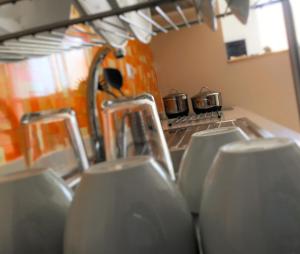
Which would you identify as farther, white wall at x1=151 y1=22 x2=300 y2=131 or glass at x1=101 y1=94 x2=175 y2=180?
white wall at x1=151 y1=22 x2=300 y2=131

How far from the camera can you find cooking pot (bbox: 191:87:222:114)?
1.76ft

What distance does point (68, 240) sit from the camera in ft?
0.94

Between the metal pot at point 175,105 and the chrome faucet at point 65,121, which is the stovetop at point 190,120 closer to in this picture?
the metal pot at point 175,105

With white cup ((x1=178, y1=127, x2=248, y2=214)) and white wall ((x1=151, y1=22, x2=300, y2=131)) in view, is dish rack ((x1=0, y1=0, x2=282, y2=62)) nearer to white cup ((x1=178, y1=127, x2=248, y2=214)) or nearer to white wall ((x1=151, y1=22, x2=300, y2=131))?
white wall ((x1=151, y1=22, x2=300, y2=131))

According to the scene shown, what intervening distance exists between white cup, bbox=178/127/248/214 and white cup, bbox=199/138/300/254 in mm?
107

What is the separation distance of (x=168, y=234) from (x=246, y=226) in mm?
59

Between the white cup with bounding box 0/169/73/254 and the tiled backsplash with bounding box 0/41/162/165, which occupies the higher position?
the tiled backsplash with bounding box 0/41/162/165

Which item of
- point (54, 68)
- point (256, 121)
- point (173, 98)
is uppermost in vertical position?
point (54, 68)

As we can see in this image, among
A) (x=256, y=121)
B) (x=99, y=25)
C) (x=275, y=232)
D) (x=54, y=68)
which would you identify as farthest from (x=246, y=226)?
(x=54, y=68)

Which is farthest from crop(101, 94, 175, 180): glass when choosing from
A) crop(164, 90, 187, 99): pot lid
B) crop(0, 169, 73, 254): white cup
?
crop(0, 169, 73, 254): white cup

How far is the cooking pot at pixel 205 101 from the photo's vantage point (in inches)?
21.1

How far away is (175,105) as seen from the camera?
1.77 feet

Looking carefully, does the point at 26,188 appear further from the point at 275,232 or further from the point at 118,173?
the point at 275,232

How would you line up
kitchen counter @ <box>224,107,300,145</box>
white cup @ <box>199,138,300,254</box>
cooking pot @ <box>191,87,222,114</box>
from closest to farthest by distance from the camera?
white cup @ <box>199,138,300,254</box>, cooking pot @ <box>191,87,222,114</box>, kitchen counter @ <box>224,107,300,145</box>
